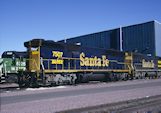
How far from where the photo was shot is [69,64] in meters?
17.1

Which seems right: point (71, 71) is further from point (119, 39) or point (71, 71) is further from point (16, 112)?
point (119, 39)

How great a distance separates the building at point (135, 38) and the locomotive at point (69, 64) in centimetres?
1272

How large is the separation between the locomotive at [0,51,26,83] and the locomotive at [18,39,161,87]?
3695 millimetres

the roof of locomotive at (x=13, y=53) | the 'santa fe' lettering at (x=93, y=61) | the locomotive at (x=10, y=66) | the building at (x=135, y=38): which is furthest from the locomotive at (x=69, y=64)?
the building at (x=135, y=38)

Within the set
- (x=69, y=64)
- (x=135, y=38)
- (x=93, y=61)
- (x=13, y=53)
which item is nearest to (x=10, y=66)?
(x=13, y=53)

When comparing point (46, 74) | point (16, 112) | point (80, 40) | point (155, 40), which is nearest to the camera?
point (16, 112)

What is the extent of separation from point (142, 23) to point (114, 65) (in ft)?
59.7

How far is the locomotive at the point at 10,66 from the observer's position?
63.1 ft

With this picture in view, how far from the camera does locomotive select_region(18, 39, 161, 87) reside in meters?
15.0

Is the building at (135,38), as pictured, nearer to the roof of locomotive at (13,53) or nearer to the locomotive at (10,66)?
the roof of locomotive at (13,53)

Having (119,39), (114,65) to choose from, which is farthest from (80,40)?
(114,65)

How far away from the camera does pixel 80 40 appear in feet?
151

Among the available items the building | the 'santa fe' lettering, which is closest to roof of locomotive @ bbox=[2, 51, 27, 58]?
the 'santa fe' lettering

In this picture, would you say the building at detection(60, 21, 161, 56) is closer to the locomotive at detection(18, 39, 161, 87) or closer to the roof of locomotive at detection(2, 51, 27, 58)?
the locomotive at detection(18, 39, 161, 87)
